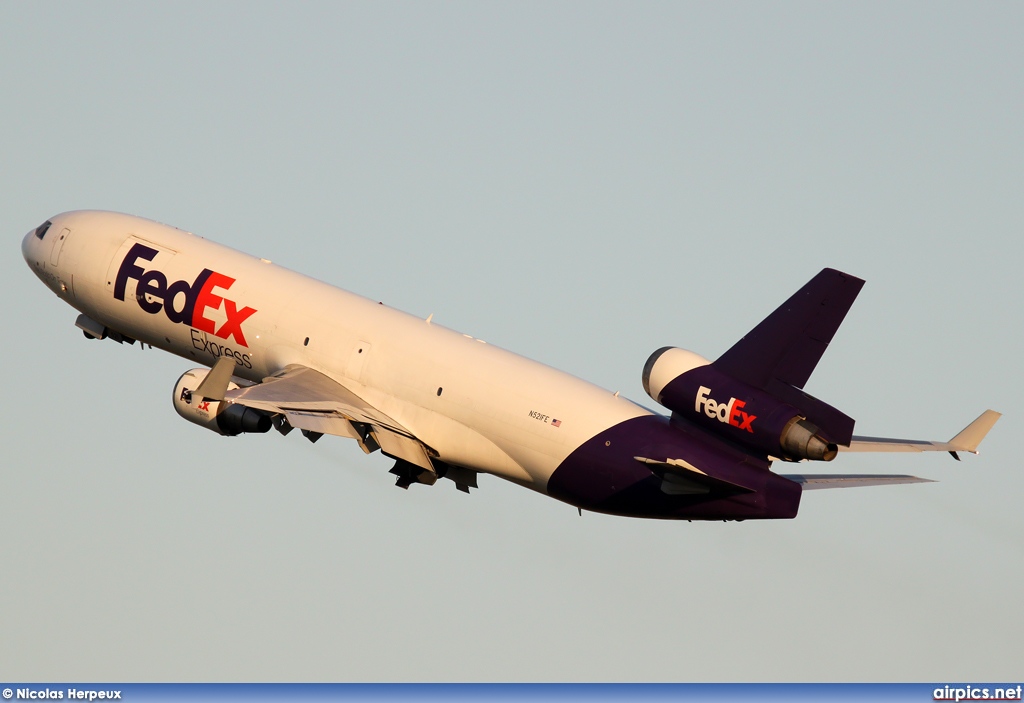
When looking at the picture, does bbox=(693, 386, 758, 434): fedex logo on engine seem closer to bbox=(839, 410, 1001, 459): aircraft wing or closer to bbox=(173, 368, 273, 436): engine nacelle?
bbox=(839, 410, 1001, 459): aircraft wing

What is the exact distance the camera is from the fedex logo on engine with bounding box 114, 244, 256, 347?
5562 cm

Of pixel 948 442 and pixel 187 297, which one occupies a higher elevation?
A: pixel 187 297

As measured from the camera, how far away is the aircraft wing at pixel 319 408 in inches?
2026

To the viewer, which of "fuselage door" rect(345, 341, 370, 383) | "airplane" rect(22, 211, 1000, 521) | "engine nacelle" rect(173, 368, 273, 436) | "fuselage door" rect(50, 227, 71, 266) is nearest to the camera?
"airplane" rect(22, 211, 1000, 521)

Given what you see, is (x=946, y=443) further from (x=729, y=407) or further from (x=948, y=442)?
(x=729, y=407)

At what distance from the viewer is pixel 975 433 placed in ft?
157

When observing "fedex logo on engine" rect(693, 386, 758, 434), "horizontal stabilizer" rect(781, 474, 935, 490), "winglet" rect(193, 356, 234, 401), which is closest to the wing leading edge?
"winglet" rect(193, 356, 234, 401)

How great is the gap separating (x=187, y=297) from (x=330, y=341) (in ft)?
17.6

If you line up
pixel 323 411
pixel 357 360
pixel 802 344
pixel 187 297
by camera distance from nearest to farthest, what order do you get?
pixel 802 344 < pixel 323 411 < pixel 357 360 < pixel 187 297

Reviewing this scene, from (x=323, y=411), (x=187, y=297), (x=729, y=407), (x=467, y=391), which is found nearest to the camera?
(x=729, y=407)

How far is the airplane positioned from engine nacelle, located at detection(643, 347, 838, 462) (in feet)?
0.15

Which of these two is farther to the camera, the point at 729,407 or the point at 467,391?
the point at 467,391

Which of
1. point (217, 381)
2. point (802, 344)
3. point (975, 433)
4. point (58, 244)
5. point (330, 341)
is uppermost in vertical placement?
point (58, 244)

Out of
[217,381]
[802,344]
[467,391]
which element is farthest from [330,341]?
[802,344]
